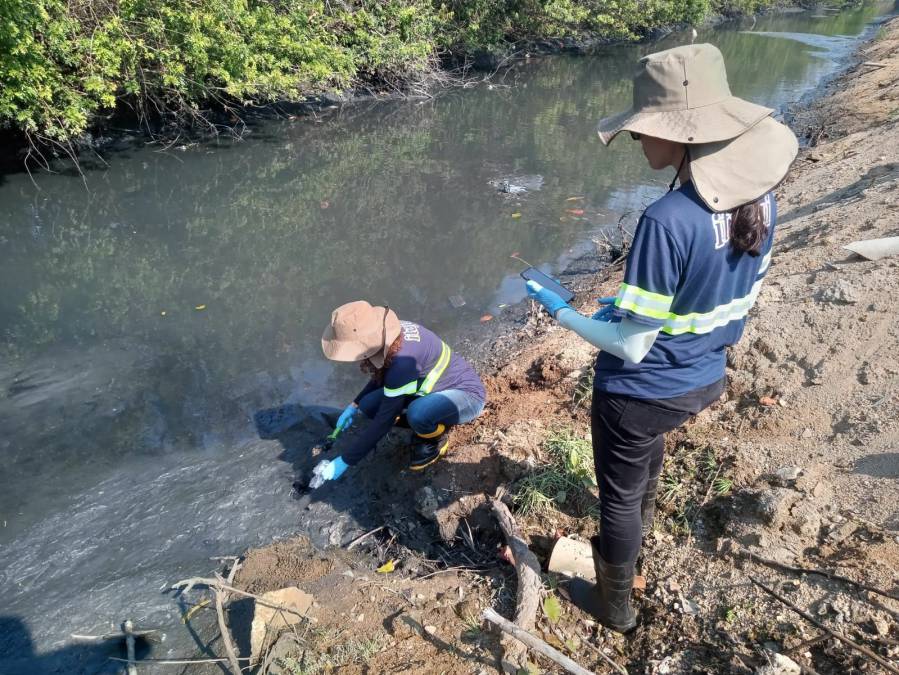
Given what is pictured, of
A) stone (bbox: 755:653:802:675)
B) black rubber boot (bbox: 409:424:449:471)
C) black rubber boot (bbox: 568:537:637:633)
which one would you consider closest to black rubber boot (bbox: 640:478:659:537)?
black rubber boot (bbox: 568:537:637:633)

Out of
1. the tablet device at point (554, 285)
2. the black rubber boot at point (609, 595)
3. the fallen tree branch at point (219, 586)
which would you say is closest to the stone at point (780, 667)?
the black rubber boot at point (609, 595)

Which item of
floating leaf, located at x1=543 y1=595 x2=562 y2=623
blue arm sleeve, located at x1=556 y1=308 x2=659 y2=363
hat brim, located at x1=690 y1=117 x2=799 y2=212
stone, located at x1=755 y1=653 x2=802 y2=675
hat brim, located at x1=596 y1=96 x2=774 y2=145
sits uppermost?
hat brim, located at x1=596 y1=96 x2=774 y2=145

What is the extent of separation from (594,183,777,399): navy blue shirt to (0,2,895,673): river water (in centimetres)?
244

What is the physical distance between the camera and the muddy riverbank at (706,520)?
2.29 metres

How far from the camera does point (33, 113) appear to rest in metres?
7.53

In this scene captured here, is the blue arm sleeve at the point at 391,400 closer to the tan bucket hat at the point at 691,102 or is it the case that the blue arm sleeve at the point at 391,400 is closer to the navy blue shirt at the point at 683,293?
the navy blue shirt at the point at 683,293

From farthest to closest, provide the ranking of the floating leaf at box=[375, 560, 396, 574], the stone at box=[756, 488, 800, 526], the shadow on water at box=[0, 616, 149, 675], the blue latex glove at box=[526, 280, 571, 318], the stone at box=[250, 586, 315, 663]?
the floating leaf at box=[375, 560, 396, 574]
the shadow on water at box=[0, 616, 149, 675]
the stone at box=[250, 586, 315, 663]
the stone at box=[756, 488, 800, 526]
the blue latex glove at box=[526, 280, 571, 318]

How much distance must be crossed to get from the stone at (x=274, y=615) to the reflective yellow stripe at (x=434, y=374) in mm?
1233

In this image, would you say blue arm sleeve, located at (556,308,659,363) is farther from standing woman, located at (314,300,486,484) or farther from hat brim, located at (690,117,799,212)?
standing woman, located at (314,300,486,484)

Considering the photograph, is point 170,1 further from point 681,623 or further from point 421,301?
point 681,623

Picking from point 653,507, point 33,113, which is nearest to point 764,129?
point 653,507

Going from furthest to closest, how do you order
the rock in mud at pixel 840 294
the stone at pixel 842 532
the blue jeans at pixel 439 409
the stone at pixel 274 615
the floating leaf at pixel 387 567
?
the rock in mud at pixel 840 294 → the blue jeans at pixel 439 409 → the floating leaf at pixel 387 567 → the stone at pixel 274 615 → the stone at pixel 842 532

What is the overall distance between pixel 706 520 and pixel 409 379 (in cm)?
161

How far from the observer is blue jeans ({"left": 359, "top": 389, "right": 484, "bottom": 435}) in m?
3.56
